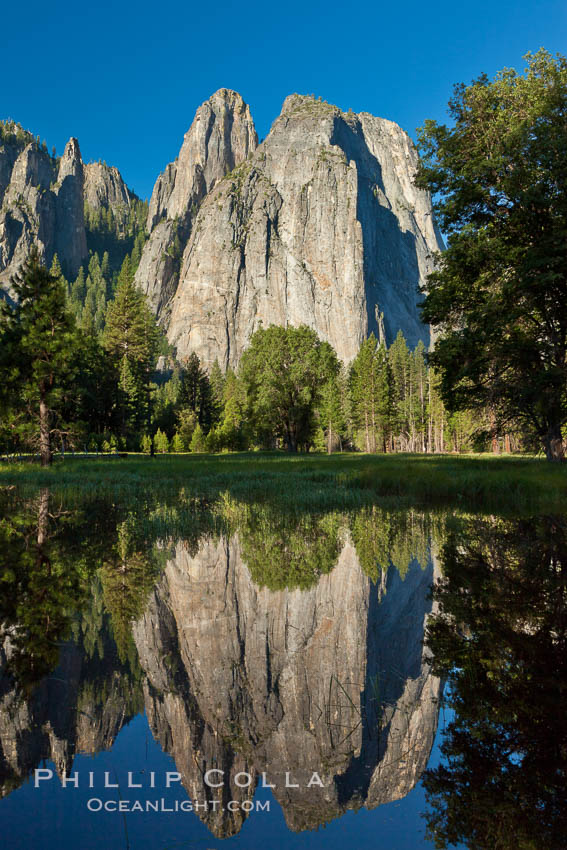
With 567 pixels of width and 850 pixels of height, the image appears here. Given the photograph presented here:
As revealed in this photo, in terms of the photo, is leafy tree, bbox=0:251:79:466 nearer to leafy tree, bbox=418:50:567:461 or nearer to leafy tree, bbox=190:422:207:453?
leafy tree, bbox=418:50:567:461

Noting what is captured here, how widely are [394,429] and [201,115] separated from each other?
6387 inches

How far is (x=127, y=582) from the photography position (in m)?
5.64

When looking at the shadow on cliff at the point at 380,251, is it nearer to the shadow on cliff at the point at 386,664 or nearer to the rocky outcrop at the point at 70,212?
the rocky outcrop at the point at 70,212

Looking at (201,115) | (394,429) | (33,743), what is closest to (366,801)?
(33,743)

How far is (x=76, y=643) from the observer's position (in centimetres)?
383

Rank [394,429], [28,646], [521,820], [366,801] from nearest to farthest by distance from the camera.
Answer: [521,820], [366,801], [28,646], [394,429]

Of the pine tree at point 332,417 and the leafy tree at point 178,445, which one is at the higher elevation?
the pine tree at point 332,417

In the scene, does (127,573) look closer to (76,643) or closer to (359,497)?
(76,643)

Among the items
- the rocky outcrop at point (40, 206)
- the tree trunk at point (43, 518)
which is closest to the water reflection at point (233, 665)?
the tree trunk at point (43, 518)

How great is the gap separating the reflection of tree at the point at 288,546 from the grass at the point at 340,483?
2686 mm

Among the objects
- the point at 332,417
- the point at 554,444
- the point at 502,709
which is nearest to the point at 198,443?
the point at 332,417

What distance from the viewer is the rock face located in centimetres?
13638

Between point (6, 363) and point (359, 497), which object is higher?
point (6, 363)

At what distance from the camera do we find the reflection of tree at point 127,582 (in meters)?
4.15
